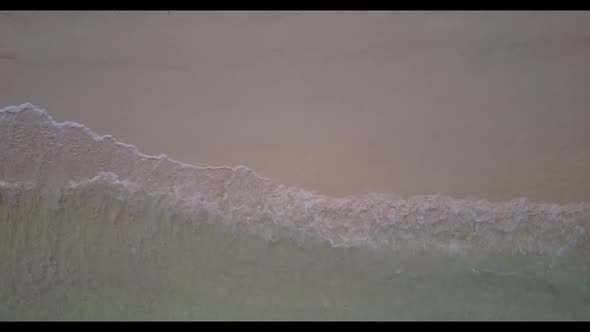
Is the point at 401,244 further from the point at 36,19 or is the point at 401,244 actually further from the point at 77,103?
the point at 36,19

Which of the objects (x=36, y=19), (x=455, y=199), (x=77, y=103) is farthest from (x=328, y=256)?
(x=36, y=19)

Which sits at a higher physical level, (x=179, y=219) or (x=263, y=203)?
(x=263, y=203)

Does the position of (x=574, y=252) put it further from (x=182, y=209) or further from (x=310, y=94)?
(x=182, y=209)

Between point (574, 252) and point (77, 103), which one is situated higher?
point (77, 103)
